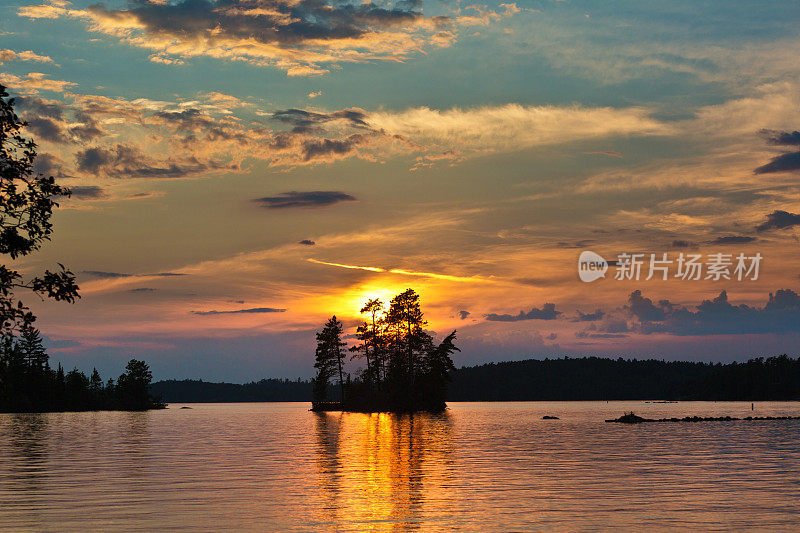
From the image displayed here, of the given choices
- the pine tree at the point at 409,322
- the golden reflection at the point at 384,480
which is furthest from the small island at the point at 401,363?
the golden reflection at the point at 384,480

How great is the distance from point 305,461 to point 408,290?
87.9m

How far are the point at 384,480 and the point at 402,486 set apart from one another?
3220 millimetres

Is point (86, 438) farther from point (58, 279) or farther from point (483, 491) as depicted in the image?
point (58, 279)

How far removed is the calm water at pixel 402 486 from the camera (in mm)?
30156

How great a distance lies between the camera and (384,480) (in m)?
43.3

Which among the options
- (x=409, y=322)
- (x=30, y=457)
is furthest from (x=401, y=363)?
(x=30, y=457)

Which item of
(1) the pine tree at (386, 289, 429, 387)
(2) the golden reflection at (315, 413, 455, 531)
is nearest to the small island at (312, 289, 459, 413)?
(1) the pine tree at (386, 289, 429, 387)

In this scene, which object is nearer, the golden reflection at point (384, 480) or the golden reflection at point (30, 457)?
the golden reflection at point (384, 480)

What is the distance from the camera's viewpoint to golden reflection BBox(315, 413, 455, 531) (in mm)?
30469

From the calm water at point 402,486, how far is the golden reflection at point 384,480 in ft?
0.31

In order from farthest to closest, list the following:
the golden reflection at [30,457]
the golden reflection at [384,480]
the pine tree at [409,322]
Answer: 1. the pine tree at [409,322]
2. the golden reflection at [30,457]
3. the golden reflection at [384,480]

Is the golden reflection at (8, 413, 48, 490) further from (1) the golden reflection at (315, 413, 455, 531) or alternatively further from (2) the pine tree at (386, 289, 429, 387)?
(2) the pine tree at (386, 289, 429, 387)

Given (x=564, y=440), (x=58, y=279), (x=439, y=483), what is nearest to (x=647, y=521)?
(x=439, y=483)

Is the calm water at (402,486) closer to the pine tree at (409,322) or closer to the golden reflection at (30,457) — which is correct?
the golden reflection at (30,457)
